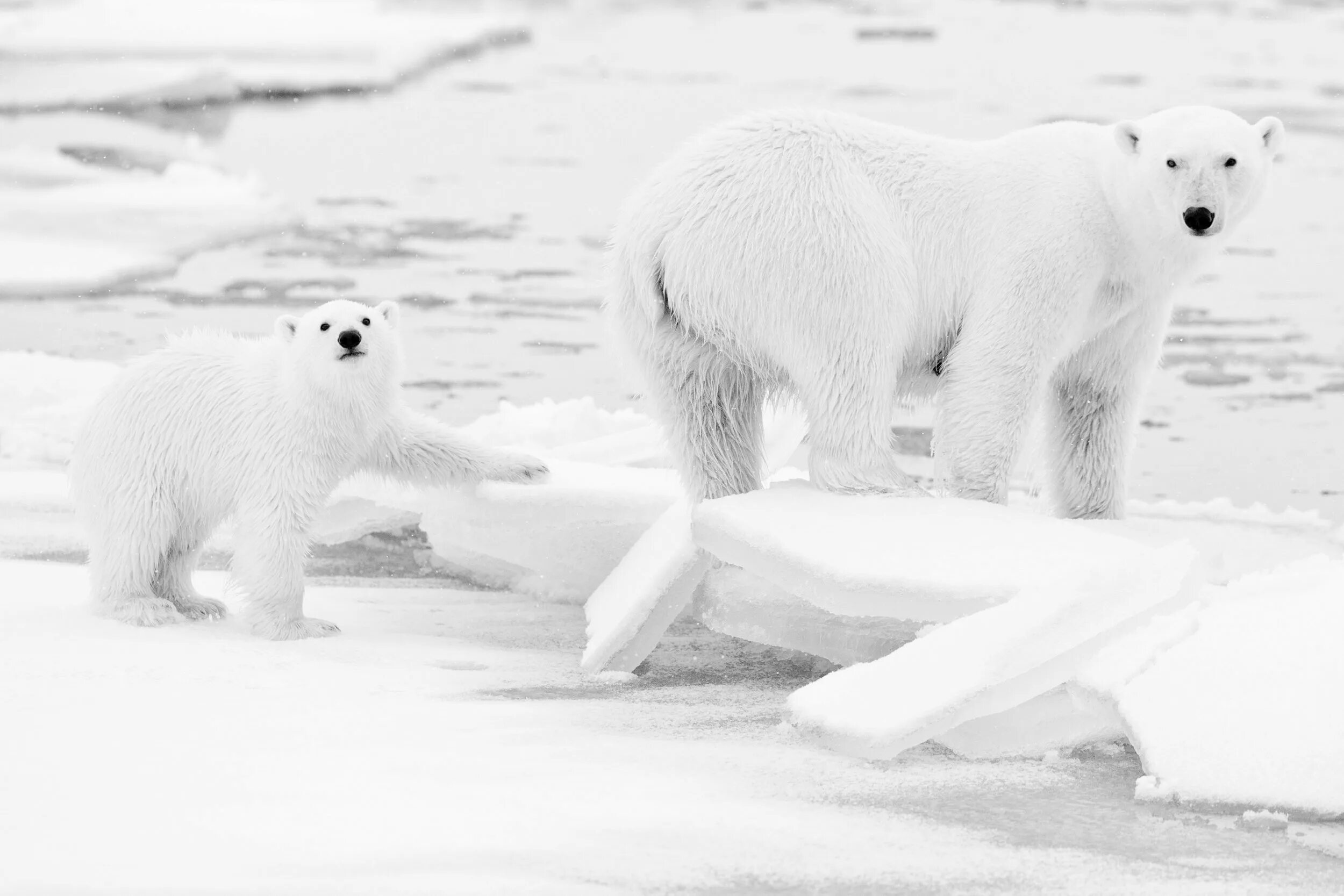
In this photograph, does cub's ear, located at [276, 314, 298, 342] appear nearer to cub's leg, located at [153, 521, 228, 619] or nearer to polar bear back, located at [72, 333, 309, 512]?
polar bear back, located at [72, 333, 309, 512]

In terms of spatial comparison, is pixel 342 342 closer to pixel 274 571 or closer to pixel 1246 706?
pixel 274 571

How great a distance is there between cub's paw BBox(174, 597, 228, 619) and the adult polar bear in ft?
3.94

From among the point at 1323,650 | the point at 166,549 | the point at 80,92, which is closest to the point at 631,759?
the point at 1323,650

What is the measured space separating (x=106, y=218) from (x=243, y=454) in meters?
7.04

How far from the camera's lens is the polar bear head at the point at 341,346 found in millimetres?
3959

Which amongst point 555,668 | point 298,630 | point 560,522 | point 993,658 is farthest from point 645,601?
point 993,658

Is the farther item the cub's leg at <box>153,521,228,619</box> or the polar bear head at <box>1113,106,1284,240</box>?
the cub's leg at <box>153,521,228,619</box>

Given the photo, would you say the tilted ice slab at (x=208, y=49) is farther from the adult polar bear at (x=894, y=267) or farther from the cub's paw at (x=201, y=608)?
the adult polar bear at (x=894, y=267)

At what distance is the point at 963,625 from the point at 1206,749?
0.50 m

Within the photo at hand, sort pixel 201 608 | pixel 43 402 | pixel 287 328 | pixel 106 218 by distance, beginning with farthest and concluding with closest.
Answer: pixel 106 218, pixel 43 402, pixel 201 608, pixel 287 328

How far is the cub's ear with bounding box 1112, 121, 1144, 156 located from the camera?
12.6 feet

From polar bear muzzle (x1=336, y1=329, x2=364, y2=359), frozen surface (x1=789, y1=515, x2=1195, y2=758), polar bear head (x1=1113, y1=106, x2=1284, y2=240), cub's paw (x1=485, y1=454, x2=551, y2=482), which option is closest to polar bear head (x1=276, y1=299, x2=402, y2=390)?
polar bear muzzle (x1=336, y1=329, x2=364, y2=359)

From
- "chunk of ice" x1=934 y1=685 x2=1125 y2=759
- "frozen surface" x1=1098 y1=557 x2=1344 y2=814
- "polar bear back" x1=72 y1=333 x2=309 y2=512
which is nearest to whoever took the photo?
"frozen surface" x1=1098 y1=557 x2=1344 y2=814

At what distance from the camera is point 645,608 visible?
3771mm
